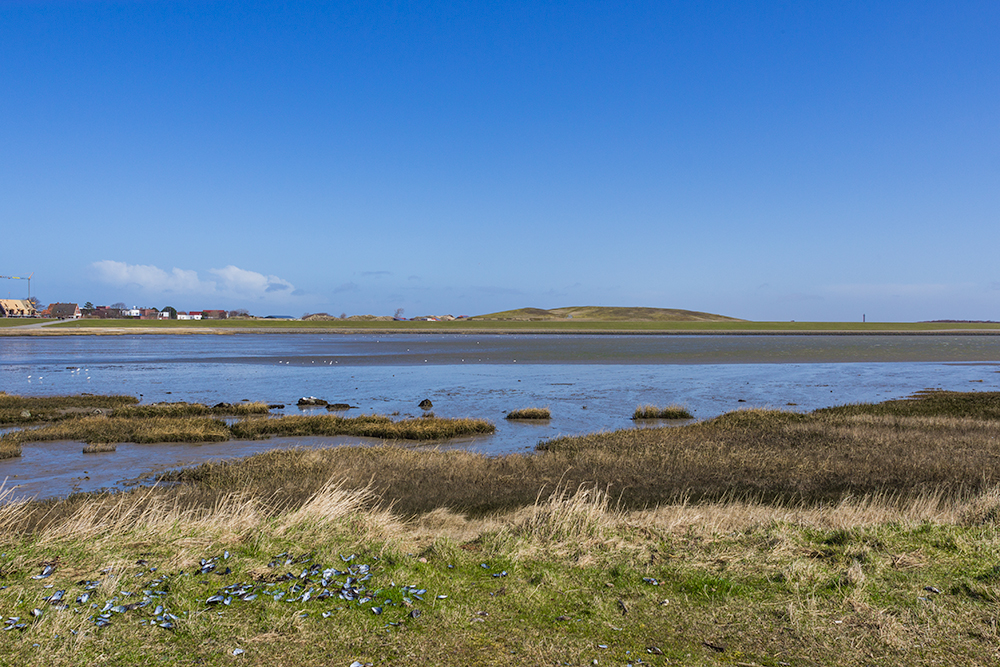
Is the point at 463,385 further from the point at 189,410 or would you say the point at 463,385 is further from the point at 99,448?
the point at 99,448

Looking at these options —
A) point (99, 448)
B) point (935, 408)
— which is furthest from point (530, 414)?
point (935, 408)

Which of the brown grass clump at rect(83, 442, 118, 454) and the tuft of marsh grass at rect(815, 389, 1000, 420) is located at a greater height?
the tuft of marsh grass at rect(815, 389, 1000, 420)

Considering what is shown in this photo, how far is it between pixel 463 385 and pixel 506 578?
3694 centimetres

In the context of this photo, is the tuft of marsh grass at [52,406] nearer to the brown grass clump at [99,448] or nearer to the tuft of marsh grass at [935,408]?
the brown grass clump at [99,448]

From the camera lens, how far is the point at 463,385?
1777 inches

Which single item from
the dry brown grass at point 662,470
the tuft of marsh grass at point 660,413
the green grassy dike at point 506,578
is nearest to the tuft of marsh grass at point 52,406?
the dry brown grass at point 662,470

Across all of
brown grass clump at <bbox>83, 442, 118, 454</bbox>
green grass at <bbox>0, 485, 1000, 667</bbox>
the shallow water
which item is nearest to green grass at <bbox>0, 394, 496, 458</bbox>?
brown grass clump at <bbox>83, 442, 118, 454</bbox>

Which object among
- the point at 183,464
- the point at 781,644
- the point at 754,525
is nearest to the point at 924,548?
the point at 754,525

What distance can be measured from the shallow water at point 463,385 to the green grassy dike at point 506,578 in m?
8.51

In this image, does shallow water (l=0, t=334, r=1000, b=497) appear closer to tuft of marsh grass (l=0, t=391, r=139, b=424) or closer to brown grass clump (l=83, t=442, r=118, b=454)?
brown grass clump (l=83, t=442, r=118, b=454)

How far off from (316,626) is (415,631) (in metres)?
1.07

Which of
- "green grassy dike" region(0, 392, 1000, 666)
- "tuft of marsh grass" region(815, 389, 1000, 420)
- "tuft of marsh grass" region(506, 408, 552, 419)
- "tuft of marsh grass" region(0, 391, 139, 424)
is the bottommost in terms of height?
"tuft of marsh grass" region(0, 391, 139, 424)

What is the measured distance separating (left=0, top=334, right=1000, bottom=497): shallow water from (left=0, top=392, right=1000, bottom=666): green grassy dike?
8.51m

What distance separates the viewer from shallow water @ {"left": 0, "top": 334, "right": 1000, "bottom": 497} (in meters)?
22.0
